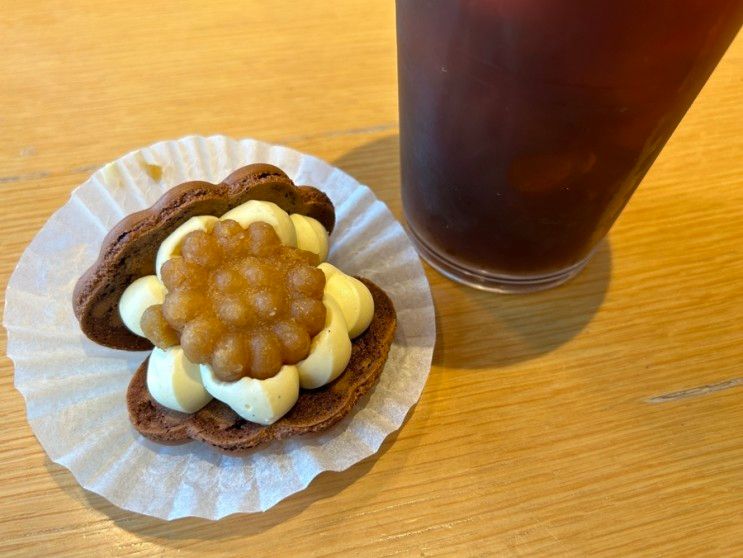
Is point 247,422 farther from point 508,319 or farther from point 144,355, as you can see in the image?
point 508,319

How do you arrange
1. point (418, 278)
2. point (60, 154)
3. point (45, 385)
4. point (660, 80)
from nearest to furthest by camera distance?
1. point (660, 80)
2. point (45, 385)
3. point (418, 278)
4. point (60, 154)

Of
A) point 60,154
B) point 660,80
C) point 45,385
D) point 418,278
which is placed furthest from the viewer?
point 60,154

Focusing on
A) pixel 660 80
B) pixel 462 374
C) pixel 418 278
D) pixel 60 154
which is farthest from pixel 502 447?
pixel 60 154

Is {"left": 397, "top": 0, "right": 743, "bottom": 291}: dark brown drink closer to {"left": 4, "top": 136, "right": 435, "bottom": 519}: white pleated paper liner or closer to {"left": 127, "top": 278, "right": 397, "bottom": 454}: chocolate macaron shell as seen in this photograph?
{"left": 4, "top": 136, "right": 435, "bottom": 519}: white pleated paper liner

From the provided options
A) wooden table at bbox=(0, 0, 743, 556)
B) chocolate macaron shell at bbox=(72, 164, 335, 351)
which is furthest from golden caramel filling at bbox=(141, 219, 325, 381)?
wooden table at bbox=(0, 0, 743, 556)

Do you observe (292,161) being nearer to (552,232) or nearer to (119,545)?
(552,232)

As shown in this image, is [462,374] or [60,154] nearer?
[462,374]
